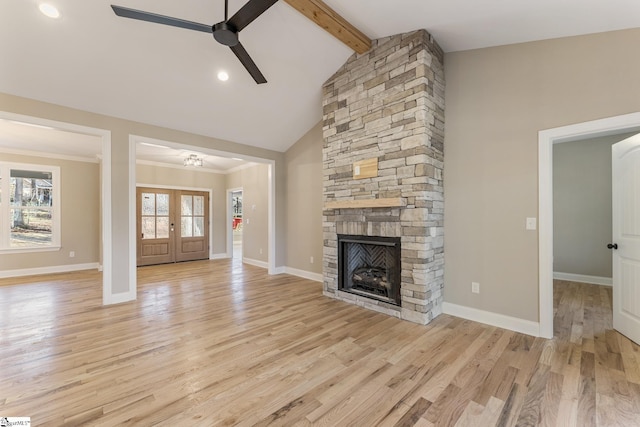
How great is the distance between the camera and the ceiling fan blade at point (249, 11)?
203 cm

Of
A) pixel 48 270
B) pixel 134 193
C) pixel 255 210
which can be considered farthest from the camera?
pixel 255 210

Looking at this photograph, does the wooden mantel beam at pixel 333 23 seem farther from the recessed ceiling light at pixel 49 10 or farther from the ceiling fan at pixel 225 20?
the recessed ceiling light at pixel 49 10

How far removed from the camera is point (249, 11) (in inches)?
83.1

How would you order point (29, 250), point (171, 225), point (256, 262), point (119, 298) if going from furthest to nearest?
point (171, 225)
point (256, 262)
point (29, 250)
point (119, 298)

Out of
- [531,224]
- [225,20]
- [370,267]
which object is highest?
[225,20]

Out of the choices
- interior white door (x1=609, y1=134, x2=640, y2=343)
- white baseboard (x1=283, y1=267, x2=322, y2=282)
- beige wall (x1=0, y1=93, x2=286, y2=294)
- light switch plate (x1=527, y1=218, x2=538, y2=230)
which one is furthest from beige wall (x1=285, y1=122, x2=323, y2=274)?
interior white door (x1=609, y1=134, x2=640, y2=343)

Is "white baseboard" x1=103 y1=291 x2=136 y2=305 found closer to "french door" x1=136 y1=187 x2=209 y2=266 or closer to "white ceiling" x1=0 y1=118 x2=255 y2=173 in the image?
"white ceiling" x1=0 y1=118 x2=255 y2=173

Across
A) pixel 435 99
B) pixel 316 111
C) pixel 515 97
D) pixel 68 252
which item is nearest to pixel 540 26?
pixel 515 97

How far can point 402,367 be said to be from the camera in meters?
2.19

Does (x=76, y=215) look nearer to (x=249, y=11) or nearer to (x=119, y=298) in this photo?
(x=119, y=298)

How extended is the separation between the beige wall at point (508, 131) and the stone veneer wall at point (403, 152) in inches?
8.1

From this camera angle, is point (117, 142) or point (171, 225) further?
point (171, 225)

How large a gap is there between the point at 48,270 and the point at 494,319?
8516 millimetres

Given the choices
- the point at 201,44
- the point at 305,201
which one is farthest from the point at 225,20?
the point at 305,201
